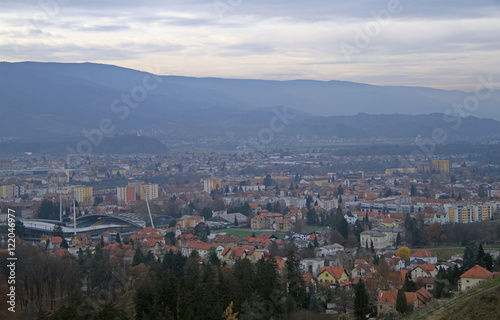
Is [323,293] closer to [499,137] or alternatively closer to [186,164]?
[186,164]

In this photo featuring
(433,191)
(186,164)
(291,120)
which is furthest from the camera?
(291,120)

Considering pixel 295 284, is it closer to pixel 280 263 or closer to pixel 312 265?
pixel 280 263

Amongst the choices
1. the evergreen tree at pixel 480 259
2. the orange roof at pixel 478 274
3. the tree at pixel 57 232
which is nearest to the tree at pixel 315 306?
the orange roof at pixel 478 274

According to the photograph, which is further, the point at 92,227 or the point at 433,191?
the point at 433,191

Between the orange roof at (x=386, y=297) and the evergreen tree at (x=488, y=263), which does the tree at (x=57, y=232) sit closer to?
the orange roof at (x=386, y=297)

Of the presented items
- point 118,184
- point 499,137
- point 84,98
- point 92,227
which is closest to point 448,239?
point 92,227

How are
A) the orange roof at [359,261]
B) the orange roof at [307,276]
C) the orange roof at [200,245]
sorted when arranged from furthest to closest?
1. the orange roof at [200,245]
2. the orange roof at [359,261]
3. the orange roof at [307,276]
